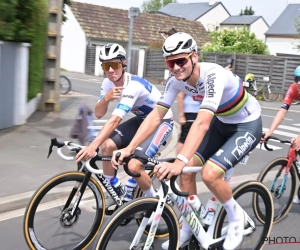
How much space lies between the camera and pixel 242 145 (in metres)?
3.79

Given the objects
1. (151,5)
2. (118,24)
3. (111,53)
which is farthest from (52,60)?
(151,5)

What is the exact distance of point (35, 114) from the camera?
11188 mm

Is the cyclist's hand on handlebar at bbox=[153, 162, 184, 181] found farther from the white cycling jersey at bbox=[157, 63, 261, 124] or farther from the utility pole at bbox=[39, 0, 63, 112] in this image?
the utility pole at bbox=[39, 0, 63, 112]

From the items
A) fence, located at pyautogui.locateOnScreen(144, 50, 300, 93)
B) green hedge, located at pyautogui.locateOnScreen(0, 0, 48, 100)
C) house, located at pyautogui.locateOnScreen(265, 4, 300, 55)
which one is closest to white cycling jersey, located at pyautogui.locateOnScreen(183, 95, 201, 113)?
green hedge, located at pyautogui.locateOnScreen(0, 0, 48, 100)

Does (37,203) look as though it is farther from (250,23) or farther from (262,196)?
(250,23)

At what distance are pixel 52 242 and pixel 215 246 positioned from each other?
1.44 metres

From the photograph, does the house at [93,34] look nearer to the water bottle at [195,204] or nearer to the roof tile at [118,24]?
the roof tile at [118,24]

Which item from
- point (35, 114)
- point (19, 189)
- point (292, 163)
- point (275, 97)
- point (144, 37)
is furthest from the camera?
point (144, 37)

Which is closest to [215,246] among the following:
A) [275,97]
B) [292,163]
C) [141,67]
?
[292,163]

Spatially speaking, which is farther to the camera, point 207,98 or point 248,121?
point 248,121

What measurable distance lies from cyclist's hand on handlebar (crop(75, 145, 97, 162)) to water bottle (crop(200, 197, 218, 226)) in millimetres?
1066

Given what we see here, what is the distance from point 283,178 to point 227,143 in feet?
5.37

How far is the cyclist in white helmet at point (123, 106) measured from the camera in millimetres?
4078

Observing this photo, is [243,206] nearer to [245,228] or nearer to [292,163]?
[245,228]
